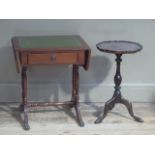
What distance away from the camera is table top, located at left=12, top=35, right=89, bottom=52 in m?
3.05

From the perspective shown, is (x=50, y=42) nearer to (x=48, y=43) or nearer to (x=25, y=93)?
(x=48, y=43)

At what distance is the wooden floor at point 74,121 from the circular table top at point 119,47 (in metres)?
0.65

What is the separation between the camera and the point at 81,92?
149 inches

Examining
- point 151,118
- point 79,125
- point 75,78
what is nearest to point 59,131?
point 79,125

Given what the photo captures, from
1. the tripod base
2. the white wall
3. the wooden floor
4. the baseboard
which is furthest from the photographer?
the baseboard

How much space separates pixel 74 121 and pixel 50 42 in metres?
0.72

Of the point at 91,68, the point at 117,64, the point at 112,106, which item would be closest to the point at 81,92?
the point at 91,68

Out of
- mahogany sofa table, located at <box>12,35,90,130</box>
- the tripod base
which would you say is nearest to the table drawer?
mahogany sofa table, located at <box>12,35,90,130</box>

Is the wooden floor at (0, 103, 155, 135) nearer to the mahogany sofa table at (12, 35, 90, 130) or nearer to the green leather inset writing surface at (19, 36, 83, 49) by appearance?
the mahogany sofa table at (12, 35, 90, 130)

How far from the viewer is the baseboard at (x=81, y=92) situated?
3.74 m

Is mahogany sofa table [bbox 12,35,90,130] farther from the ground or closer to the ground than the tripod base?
farther from the ground

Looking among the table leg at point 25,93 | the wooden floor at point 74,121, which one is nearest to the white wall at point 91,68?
the wooden floor at point 74,121

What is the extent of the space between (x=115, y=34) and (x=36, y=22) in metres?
0.75

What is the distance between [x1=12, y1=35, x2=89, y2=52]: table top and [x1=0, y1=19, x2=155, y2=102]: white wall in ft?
0.60
